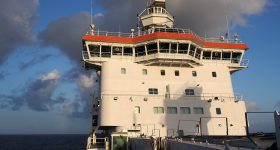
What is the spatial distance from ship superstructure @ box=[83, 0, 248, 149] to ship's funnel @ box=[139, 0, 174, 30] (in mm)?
2491

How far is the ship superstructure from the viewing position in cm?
2506

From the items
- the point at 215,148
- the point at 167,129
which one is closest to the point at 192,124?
the point at 167,129

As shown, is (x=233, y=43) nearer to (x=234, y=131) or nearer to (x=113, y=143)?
(x=234, y=131)

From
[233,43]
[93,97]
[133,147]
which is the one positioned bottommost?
[133,147]

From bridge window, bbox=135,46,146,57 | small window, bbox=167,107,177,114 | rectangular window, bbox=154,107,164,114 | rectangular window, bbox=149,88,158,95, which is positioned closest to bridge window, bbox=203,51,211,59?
bridge window, bbox=135,46,146,57

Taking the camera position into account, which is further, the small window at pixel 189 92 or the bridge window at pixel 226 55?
the bridge window at pixel 226 55

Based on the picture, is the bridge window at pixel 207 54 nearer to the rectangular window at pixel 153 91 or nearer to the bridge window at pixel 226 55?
the bridge window at pixel 226 55

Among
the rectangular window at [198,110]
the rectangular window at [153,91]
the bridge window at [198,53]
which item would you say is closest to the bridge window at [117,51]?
the rectangular window at [153,91]

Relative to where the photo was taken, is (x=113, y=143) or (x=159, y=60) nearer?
(x=113, y=143)

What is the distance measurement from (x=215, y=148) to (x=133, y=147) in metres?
12.8

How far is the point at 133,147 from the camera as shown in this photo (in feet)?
71.4

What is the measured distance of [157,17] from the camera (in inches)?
1352

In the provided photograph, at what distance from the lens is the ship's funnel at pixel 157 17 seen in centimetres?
3422

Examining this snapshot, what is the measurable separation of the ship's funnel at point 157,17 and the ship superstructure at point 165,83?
249cm
